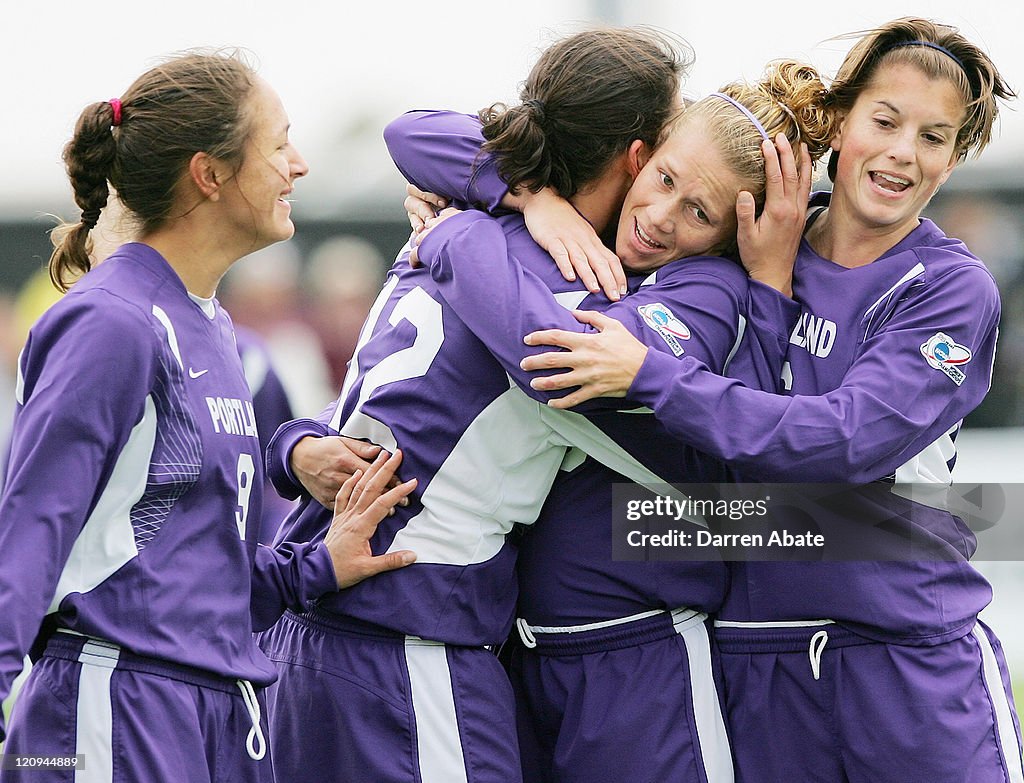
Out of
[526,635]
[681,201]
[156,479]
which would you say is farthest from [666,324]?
[156,479]

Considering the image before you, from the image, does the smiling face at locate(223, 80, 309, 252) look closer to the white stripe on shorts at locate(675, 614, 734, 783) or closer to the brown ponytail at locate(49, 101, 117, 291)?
the brown ponytail at locate(49, 101, 117, 291)

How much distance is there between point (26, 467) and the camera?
6.89 ft

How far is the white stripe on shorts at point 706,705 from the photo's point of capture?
2633 mm

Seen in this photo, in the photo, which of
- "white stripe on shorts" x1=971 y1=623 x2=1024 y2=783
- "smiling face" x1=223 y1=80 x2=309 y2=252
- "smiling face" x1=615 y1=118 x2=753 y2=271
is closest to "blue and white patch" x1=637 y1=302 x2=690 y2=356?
"smiling face" x1=615 y1=118 x2=753 y2=271

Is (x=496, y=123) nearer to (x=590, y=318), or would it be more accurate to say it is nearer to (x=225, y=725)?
(x=590, y=318)

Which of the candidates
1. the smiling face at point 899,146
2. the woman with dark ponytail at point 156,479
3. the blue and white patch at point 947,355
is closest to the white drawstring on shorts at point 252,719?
the woman with dark ponytail at point 156,479

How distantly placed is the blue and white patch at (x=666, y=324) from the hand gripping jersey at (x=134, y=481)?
79cm

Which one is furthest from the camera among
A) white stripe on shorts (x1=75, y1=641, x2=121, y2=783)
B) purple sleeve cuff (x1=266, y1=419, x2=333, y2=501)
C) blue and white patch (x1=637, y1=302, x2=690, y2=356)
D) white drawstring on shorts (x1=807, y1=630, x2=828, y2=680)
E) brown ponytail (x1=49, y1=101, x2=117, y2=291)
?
purple sleeve cuff (x1=266, y1=419, x2=333, y2=501)

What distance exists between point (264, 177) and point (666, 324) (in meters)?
0.82

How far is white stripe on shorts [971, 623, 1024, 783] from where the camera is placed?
2639 millimetres

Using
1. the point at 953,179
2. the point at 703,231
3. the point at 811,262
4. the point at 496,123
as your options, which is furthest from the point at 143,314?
the point at 953,179

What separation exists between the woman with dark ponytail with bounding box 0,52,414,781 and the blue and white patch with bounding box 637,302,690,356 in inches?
22.7

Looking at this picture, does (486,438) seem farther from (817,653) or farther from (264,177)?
(817,653)

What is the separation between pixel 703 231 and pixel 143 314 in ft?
3.66
